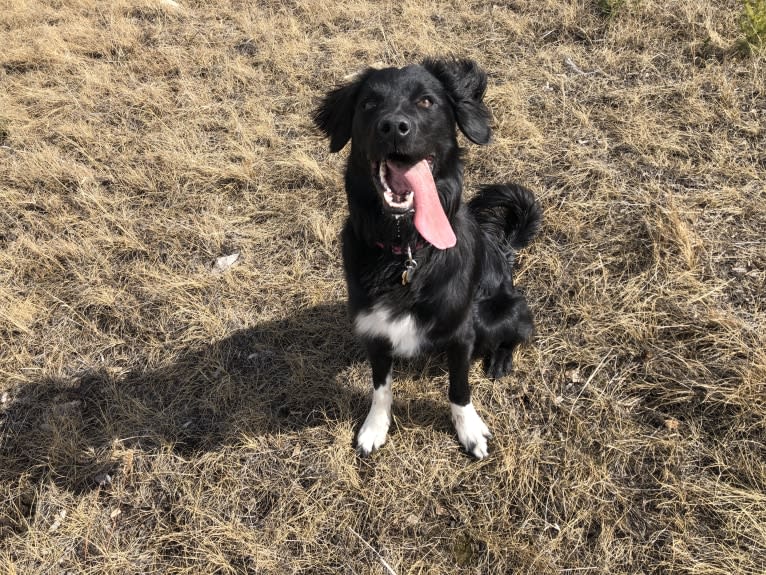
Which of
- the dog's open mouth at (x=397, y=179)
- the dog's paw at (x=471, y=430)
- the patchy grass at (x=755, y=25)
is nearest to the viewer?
the dog's open mouth at (x=397, y=179)

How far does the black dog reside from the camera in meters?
2.03

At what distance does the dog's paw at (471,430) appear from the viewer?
8.25 ft

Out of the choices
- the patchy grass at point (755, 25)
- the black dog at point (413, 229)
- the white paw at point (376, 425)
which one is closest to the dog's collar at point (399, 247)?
the black dog at point (413, 229)

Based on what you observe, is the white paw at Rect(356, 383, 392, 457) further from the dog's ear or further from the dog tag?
the dog's ear

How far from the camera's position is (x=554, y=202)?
3.60 metres

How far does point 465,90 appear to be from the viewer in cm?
234

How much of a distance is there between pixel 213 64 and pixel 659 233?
186 inches

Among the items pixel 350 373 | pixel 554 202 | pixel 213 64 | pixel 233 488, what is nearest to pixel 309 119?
pixel 213 64

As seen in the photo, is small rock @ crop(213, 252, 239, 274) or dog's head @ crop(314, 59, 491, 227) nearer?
dog's head @ crop(314, 59, 491, 227)

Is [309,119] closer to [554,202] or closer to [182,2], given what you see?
[554,202]

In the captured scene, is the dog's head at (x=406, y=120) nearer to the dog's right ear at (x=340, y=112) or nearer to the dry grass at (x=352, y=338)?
the dog's right ear at (x=340, y=112)

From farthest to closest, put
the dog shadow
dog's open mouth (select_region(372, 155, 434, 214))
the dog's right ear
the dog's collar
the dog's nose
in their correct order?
the dog shadow, the dog's right ear, the dog's collar, dog's open mouth (select_region(372, 155, 434, 214)), the dog's nose

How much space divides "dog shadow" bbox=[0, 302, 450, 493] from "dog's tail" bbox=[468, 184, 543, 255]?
87cm

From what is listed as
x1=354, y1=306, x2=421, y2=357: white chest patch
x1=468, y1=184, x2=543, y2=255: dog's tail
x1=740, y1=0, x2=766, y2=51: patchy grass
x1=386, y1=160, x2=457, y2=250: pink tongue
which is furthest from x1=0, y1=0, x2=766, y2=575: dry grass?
x1=386, y1=160, x2=457, y2=250: pink tongue
